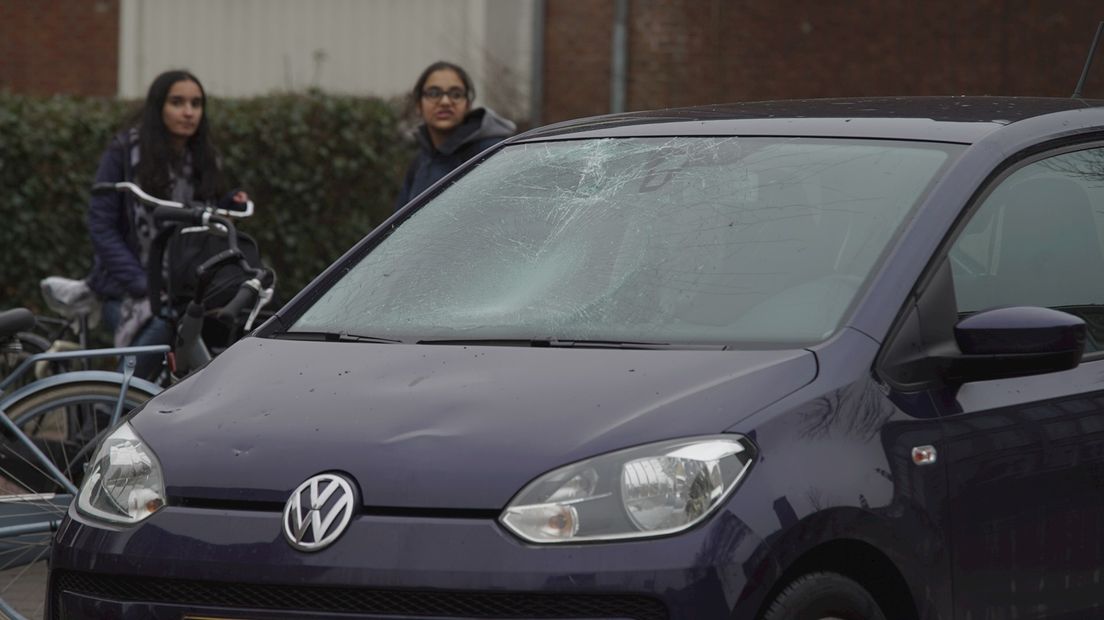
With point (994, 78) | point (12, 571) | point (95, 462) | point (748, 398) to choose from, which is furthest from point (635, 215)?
point (994, 78)

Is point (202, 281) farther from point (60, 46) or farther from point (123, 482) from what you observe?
point (60, 46)

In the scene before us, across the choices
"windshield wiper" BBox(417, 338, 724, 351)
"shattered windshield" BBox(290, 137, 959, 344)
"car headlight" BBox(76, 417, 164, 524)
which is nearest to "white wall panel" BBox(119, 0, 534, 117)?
"shattered windshield" BBox(290, 137, 959, 344)

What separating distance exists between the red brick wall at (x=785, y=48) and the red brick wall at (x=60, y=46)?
4.95 metres

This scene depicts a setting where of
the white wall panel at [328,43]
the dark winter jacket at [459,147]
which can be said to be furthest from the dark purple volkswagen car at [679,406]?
the white wall panel at [328,43]

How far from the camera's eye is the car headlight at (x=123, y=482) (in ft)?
13.1

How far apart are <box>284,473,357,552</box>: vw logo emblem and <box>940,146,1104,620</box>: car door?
49.2 inches

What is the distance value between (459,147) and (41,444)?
8.69 ft

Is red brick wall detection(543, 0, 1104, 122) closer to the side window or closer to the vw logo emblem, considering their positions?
the side window

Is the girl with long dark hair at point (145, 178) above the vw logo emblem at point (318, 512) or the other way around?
above

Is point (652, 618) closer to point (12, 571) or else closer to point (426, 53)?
point (12, 571)

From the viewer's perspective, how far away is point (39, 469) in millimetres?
5859

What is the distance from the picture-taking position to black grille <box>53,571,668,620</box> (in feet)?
11.6

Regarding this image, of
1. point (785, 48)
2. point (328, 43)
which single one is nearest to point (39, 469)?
point (785, 48)

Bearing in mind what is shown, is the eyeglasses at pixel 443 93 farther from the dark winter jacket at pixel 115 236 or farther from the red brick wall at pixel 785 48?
the red brick wall at pixel 785 48
